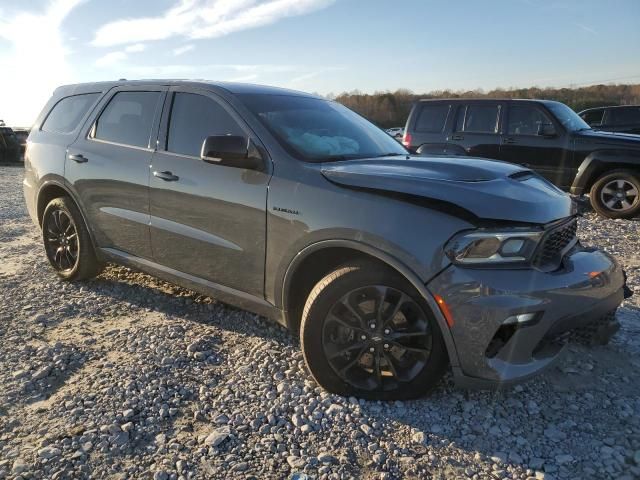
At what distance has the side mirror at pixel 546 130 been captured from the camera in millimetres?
8062

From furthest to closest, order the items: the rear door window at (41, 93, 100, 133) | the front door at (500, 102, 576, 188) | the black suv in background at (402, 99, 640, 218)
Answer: the front door at (500, 102, 576, 188), the black suv in background at (402, 99, 640, 218), the rear door window at (41, 93, 100, 133)

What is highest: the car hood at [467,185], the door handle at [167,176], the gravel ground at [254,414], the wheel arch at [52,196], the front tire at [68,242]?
the car hood at [467,185]

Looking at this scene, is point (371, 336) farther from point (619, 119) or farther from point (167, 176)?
point (619, 119)

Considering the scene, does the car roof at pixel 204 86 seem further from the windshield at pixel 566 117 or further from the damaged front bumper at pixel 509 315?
the windshield at pixel 566 117

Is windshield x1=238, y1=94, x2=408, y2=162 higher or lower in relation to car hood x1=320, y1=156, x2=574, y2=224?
higher

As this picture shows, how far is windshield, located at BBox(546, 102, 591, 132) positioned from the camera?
26.4 ft

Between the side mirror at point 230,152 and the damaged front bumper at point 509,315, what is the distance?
4.39 feet

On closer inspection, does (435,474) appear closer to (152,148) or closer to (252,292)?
(252,292)

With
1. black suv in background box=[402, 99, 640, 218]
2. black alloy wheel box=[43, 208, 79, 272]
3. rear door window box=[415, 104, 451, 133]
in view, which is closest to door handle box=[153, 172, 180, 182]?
black alloy wheel box=[43, 208, 79, 272]

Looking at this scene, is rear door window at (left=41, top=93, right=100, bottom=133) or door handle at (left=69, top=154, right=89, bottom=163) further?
rear door window at (left=41, top=93, right=100, bottom=133)

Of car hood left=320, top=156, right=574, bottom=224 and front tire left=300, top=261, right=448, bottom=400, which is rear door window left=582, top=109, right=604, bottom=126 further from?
front tire left=300, top=261, right=448, bottom=400

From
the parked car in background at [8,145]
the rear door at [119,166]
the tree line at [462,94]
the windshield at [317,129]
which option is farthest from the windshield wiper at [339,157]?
the tree line at [462,94]

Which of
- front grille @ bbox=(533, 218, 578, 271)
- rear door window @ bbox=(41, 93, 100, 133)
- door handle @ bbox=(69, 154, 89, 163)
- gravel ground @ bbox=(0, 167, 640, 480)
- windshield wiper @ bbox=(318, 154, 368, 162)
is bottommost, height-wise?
gravel ground @ bbox=(0, 167, 640, 480)

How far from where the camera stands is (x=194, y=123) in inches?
141
